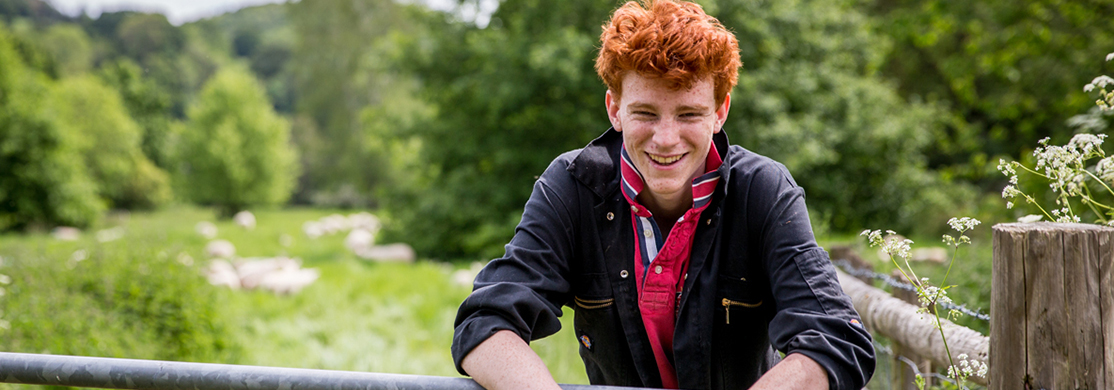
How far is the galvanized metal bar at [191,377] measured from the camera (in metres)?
1.55

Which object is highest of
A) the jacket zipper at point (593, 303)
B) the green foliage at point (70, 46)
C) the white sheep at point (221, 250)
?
the green foliage at point (70, 46)

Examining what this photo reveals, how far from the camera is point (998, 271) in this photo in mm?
1501

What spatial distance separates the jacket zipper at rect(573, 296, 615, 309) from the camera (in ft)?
6.63

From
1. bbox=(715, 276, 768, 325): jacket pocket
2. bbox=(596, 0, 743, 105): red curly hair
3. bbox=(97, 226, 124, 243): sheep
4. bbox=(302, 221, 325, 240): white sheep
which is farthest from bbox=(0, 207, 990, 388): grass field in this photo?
bbox=(302, 221, 325, 240): white sheep

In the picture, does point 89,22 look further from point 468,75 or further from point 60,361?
point 60,361

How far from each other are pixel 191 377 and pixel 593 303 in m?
0.99

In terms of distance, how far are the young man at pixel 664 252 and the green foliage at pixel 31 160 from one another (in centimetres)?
2599

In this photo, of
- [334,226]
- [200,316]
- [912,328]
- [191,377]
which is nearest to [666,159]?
[191,377]

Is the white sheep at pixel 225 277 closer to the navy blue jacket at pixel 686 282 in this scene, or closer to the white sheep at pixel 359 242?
the white sheep at pixel 359 242

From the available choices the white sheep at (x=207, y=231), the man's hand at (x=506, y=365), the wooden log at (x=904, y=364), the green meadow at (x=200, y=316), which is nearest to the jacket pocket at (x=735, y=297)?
the man's hand at (x=506, y=365)

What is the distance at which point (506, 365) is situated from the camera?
5.42 ft

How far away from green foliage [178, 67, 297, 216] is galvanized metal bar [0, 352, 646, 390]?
35.0 metres

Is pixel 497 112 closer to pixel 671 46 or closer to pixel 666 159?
pixel 666 159

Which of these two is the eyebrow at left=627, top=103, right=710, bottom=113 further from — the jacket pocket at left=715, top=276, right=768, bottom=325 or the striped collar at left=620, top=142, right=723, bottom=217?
the jacket pocket at left=715, top=276, right=768, bottom=325
